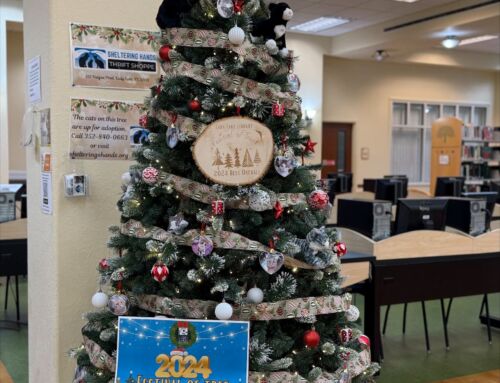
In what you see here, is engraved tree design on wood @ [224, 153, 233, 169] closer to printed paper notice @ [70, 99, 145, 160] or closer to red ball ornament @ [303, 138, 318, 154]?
red ball ornament @ [303, 138, 318, 154]

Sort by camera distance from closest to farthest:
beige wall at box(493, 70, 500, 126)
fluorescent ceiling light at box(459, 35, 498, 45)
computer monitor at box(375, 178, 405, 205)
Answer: computer monitor at box(375, 178, 405, 205) < fluorescent ceiling light at box(459, 35, 498, 45) < beige wall at box(493, 70, 500, 126)

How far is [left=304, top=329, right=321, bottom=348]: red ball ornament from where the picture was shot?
1.87 meters

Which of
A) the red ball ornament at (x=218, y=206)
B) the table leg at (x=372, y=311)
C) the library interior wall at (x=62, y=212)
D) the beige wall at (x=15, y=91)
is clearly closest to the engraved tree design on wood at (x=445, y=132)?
the beige wall at (x=15, y=91)

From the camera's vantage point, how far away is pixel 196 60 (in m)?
1.94

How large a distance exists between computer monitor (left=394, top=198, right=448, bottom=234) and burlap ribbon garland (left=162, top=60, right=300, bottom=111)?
2195 mm

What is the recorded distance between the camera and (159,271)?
1.81 metres

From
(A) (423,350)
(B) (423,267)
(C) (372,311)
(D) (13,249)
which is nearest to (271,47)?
(C) (372,311)

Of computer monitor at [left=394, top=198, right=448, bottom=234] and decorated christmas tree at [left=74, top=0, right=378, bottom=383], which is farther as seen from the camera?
computer monitor at [left=394, top=198, right=448, bottom=234]

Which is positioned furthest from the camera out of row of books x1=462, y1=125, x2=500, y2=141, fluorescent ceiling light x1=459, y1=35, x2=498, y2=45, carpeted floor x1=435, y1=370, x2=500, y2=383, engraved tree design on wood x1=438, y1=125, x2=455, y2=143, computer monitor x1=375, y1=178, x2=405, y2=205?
row of books x1=462, y1=125, x2=500, y2=141

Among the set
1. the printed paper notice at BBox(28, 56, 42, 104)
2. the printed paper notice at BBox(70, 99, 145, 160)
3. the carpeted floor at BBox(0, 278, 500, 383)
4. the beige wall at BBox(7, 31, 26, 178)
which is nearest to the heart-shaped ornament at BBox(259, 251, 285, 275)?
the printed paper notice at BBox(70, 99, 145, 160)

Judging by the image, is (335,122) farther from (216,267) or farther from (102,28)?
(216,267)

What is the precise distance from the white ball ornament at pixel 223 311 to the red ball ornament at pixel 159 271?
0.19 m

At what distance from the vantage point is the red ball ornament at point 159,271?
5.93 ft

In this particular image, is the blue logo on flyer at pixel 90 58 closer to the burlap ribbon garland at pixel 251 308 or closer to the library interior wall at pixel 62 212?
the library interior wall at pixel 62 212
